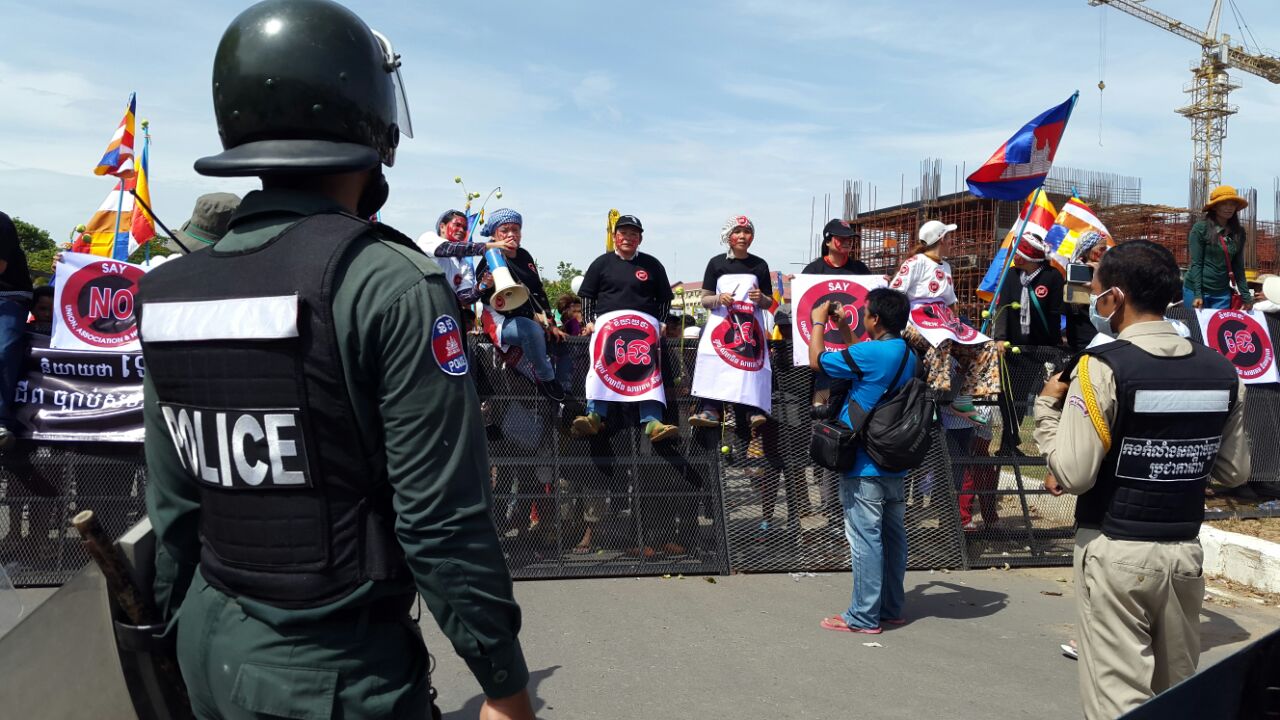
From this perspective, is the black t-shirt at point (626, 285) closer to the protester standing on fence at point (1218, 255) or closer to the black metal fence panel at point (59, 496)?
the black metal fence panel at point (59, 496)

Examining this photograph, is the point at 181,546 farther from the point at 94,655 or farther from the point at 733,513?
the point at 733,513

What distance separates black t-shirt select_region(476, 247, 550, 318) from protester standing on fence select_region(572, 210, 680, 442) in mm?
351

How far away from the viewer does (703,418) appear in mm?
6809

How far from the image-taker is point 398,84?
2164 mm

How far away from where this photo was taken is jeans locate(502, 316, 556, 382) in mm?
6688

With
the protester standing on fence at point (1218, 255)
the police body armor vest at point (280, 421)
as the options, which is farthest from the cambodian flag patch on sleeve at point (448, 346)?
the protester standing on fence at point (1218, 255)

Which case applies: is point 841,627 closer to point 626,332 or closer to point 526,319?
point 626,332

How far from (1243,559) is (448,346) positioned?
23.6ft

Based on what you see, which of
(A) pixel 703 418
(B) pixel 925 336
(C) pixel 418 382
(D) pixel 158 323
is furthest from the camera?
(B) pixel 925 336

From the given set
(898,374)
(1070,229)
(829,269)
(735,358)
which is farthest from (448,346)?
(1070,229)

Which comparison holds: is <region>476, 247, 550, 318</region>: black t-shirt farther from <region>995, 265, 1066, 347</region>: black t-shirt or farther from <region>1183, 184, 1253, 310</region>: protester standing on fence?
<region>1183, 184, 1253, 310</region>: protester standing on fence

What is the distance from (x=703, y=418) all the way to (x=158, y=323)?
204 inches

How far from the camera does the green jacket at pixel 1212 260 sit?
9188mm

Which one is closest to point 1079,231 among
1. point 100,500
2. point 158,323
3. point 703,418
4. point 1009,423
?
point 1009,423
